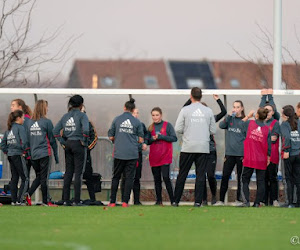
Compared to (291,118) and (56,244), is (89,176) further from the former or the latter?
(56,244)

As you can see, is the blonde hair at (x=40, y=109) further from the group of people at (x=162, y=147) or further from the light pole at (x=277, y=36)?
the light pole at (x=277, y=36)

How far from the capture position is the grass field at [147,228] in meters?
8.64

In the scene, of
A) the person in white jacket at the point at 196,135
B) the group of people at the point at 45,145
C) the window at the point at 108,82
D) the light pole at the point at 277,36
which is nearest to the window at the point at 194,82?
the window at the point at 108,82

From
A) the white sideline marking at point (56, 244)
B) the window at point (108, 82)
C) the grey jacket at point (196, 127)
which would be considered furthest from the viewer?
the window at point (108, 82)

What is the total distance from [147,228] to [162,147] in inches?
238

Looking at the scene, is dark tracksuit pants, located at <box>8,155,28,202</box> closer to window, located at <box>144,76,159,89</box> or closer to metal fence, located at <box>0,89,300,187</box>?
metal fence, located at <box>0,89,300,187</box>

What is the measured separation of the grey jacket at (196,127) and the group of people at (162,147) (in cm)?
2

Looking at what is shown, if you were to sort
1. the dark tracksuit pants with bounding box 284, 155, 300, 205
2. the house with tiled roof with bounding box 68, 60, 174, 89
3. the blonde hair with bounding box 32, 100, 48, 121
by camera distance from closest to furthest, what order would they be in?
the blonde hair with bounding box 32, 100, 48, 121
the dark tracksuit pants with bounding box 284, 155, 300, 205
the house with tiled roof with bounding box 68, 60, 174, 89

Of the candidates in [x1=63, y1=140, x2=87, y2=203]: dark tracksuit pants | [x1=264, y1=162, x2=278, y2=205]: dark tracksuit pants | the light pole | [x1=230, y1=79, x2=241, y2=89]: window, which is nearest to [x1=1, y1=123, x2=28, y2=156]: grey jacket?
[x1=63, y1=140, x2=87, y2=203]: dark tracksuit pants

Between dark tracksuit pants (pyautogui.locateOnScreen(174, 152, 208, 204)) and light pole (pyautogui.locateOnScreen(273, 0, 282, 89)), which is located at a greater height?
light pole (pyautogui.locateOnScreen(273, 0, 282, 89))

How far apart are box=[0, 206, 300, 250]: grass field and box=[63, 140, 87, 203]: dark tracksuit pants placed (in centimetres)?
100

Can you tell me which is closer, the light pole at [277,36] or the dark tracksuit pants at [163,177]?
the dark tracksuit pants at [163,177]

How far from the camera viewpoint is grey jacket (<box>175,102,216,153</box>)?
1464 cm

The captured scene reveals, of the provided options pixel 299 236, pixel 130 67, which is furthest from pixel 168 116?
pixel 130 67
